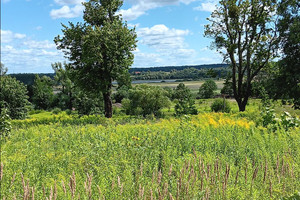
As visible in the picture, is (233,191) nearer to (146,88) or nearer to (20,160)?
(20,160)

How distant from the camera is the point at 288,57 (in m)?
21.4

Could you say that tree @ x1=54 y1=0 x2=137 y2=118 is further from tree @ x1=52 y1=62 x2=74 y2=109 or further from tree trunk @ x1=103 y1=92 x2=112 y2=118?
tree @ x1=52 y1=62 x2=74 y2=109

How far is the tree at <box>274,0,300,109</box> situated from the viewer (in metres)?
20.9

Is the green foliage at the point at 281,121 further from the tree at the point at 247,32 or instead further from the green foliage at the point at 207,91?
the green foliage at the point at 207,91

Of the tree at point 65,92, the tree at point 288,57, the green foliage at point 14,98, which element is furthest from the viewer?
the tree at point 65,92

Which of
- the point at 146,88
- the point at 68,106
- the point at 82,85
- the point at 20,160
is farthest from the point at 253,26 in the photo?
the point at 68,106

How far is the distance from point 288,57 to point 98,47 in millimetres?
14396

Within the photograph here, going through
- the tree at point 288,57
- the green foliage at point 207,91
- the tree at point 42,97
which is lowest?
the tree at point 42,97

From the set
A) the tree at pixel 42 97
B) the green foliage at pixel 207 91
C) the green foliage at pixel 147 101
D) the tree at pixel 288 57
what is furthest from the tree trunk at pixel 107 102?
the green foliage at pixel 207 91

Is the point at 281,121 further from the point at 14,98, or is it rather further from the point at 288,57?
the point at 14,98

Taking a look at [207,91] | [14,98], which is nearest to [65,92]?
[14,98]

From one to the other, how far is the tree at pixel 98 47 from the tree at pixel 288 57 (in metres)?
11.8

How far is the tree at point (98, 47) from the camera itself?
2172 cm

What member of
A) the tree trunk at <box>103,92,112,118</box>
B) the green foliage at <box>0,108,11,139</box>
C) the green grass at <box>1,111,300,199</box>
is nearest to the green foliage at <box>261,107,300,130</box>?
the green grass at <box>1,111,300,199</box>
